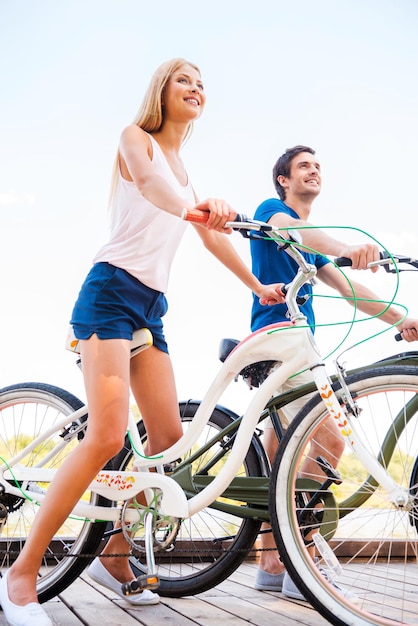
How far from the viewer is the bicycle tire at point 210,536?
1.95 metres

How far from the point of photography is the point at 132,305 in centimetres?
182

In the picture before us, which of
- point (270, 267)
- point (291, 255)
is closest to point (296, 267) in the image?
point (270, 267)

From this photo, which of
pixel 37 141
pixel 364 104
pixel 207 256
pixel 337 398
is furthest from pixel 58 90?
pixel 337 398

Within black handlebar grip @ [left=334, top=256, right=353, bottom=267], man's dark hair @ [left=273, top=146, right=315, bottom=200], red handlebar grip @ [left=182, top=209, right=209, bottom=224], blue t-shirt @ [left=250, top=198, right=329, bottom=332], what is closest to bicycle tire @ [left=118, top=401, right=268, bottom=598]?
blue t-shirt @ [left=250, top=198, right=329, bottom=332]

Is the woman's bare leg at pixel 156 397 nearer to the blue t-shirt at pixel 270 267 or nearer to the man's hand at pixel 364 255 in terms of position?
→ the blue t-shirt at pixel 270 267

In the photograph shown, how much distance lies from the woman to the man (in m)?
0.22

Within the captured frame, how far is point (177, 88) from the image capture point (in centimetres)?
189

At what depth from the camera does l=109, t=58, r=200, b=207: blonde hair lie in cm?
190

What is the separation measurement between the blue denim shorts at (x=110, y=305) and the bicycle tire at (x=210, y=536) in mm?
414

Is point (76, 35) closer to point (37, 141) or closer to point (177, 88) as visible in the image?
point (37, 141)

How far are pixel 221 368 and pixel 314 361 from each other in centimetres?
28

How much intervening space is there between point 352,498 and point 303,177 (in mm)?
1085

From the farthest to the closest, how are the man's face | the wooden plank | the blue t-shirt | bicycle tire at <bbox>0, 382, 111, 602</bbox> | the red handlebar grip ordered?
the man's face → the blue t-shirt → bicycle tire at <bbox>0, 382, 111, 602</bbox> → the wooden plank → the red handlebar grip

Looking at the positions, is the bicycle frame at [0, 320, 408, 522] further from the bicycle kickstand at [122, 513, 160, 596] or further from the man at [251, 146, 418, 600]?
the man at [251, 146, 418, 600]
